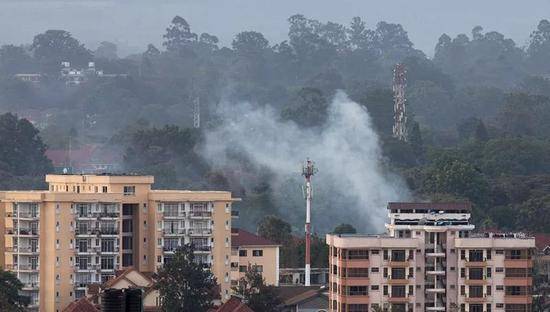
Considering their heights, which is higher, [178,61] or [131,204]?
[178,61]

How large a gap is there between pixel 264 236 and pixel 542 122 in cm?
5159

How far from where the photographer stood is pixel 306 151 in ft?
326

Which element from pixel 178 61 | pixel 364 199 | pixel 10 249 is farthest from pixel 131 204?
pixel 178 61

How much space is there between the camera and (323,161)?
95.9 m

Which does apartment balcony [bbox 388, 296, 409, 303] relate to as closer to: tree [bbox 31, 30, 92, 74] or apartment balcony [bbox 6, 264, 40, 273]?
apartment balcony [bbox 6, 264, 40, 273]

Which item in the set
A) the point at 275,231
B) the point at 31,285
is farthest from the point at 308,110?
the point at 31,285

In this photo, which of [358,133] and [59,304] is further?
[358,133]

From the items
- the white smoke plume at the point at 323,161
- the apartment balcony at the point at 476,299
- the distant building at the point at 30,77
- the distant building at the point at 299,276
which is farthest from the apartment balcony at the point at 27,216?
the distant building at the point at 30,77

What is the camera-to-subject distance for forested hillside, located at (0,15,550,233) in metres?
90.6

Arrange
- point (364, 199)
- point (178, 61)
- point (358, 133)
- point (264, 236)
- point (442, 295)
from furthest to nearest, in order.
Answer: point (178, 61), point (358, 133), point (364, 199), point (264, 236), point (442, 295)

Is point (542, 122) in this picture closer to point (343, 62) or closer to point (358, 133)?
point (358, 133)

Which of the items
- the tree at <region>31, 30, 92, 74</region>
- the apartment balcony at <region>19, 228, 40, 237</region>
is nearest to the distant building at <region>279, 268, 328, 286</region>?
the apartment balcony at <region>19, 228, 40, 237</region>

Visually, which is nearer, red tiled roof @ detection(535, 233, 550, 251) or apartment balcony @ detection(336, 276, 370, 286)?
apartment balcony @ detection(336, 276, 370, 286)

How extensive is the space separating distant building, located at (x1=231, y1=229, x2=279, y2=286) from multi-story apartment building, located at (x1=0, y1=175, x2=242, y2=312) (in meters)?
1.84
